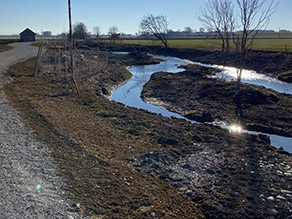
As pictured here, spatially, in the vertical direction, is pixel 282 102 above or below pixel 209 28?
below

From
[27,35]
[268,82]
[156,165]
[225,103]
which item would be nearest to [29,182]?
[156,165]

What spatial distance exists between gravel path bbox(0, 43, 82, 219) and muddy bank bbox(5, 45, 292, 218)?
297mm

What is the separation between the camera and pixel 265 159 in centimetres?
951

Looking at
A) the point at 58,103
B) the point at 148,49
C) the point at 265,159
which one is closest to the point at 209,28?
the point at 148,49

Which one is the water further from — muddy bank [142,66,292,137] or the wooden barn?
the wooden barn

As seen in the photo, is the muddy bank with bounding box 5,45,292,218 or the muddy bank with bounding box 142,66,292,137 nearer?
the muddy bank with bounding box 5,45,292,218

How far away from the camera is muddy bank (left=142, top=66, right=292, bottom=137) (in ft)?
47.0

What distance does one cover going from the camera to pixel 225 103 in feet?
58.3

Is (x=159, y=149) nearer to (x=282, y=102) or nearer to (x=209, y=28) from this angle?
(x=282, y=102)

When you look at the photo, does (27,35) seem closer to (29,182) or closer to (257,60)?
(257,60)

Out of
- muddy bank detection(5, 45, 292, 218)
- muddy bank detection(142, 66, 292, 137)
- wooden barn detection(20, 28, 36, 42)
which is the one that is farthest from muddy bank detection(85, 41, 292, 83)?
wooden barn detection(20, 28, 36, 42)

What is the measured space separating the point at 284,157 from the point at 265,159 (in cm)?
82

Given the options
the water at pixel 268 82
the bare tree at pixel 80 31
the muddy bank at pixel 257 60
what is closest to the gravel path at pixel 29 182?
the water at pixel 268 82

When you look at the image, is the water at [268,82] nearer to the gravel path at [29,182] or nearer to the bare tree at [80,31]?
the gravel path at [29,182]
